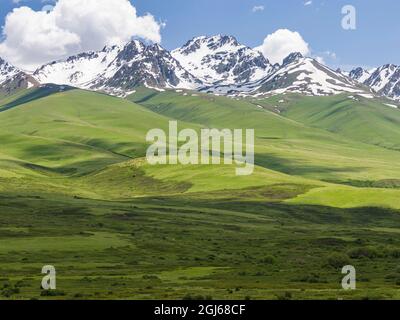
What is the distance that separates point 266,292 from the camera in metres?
76.9

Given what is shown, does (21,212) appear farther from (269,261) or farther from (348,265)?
(348,265)

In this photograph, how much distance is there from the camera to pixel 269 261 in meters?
120

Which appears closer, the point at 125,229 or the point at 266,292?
the point at 266,292

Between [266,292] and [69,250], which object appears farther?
[69,250]

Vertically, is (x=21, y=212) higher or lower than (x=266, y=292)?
higher
